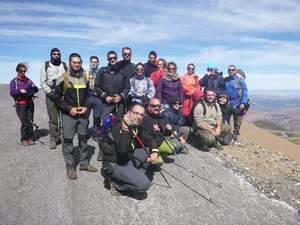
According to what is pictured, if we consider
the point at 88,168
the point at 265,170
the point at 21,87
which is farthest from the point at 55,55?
the point at 265,170

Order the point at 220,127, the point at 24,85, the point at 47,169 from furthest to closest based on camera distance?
the point at 220,127 → the point at 24,85 → the point at 47,169

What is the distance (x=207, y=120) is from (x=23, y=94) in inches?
269

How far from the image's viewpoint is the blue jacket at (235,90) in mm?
14336

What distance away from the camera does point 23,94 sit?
35.1 ft

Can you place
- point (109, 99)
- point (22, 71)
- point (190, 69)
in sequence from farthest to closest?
point (190, 69), point (22, 71), point (109, 99)

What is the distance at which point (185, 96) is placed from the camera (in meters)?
12.9

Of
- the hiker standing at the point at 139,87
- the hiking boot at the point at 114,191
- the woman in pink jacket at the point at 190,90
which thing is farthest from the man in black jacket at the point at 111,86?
the woman in pink jacket at the point at 190,90

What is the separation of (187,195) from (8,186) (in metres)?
4.58

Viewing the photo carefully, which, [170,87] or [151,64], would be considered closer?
[170,87]

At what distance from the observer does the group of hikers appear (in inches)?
305

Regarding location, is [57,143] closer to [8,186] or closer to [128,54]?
[8,186]

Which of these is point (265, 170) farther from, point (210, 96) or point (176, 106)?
point (176, 106)

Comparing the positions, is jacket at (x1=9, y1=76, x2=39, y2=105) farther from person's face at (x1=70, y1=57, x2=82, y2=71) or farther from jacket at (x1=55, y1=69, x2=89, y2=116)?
person's face at (x1=70, y1=57, x2=82, y2=71)

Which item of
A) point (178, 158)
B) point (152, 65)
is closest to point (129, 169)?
point (178, 158)
